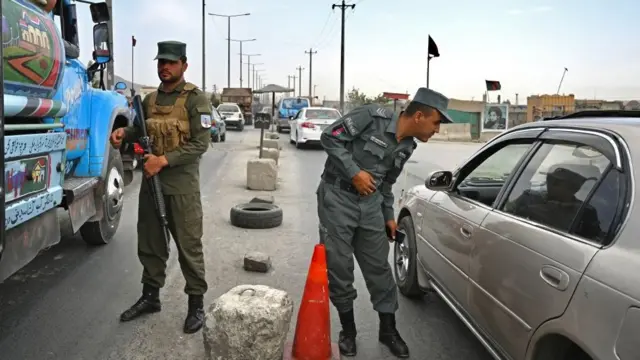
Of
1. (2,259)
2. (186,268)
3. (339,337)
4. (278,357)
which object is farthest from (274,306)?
(2,259)

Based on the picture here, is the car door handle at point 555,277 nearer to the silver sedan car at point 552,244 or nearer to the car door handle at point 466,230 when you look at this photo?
the silver sedan car at point 552,244

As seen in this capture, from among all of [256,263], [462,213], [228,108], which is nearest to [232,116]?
[228,108]

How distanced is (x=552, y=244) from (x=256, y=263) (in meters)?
3.22

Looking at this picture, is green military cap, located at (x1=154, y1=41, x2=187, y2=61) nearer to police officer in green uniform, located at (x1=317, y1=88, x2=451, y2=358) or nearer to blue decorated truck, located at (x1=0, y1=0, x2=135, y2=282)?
blue decorated truck, located at (x1=0, y1=0, x2=135, y2=282)

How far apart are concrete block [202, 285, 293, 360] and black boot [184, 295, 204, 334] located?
612 millimetres

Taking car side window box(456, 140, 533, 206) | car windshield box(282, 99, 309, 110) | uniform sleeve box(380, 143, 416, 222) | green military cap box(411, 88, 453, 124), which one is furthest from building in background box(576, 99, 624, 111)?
car windshield box(282, 99, 309, 110)

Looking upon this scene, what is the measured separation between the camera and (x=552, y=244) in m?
2.46

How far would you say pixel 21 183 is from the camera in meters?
3.14

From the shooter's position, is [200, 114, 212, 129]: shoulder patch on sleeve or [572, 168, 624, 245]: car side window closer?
[572, 168, 624, 245]: car side window

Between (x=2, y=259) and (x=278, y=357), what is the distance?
159 centimetres

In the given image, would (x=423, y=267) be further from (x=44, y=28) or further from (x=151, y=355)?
(x=44, y=28)

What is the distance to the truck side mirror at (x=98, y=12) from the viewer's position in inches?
195

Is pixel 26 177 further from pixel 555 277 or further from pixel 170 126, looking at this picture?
pixel 555 277

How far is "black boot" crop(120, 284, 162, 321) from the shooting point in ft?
13.1
